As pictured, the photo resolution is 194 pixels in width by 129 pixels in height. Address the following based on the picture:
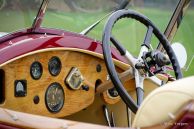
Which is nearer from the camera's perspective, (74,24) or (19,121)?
(19,121)

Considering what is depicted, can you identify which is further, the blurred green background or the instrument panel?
the blurred green background

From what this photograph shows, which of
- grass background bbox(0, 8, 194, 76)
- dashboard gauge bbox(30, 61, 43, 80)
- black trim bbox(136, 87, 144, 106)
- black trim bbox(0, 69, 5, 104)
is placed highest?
grass background bbox(0, 8, 194, 76)

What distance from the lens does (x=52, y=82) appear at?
264 centimetres

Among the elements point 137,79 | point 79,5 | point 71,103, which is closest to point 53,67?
point 71,103

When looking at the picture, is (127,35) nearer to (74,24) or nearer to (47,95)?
(74,24)

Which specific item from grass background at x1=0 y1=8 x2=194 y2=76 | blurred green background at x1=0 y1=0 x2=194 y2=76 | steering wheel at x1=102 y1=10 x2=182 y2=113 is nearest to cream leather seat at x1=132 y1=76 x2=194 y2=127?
steering wheel at x1=102 y1=10 x2=182 y2=113

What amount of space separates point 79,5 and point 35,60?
2632 millimetres

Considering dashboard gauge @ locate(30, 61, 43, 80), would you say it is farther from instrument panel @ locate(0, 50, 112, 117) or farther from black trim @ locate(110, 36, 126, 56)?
black trim @ locate(110, 36, 126, 56)

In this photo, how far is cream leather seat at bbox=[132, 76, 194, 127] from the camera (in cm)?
145

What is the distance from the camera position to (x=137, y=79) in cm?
251

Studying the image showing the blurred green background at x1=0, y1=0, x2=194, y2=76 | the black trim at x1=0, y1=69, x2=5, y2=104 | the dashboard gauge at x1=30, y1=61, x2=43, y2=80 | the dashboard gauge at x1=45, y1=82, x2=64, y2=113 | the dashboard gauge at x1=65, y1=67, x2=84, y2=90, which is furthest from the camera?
the blurred green background at x1=0, y1=0, x2=194, y2=76

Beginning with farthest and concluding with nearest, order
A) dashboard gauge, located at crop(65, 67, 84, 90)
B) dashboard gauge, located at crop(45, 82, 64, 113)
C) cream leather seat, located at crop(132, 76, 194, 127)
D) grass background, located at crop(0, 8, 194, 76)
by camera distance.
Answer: grass background, located at crop(0, 8, 194, 76), dashboard gauge, located at crop(65, 67, 84, 90), dashboard gauge, located at crop(45, 82, 64, 113), cream leather seat, located at crop(132, 76, 194, 127)

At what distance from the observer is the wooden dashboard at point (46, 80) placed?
2.36 metres

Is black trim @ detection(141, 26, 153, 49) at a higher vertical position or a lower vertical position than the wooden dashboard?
higher
